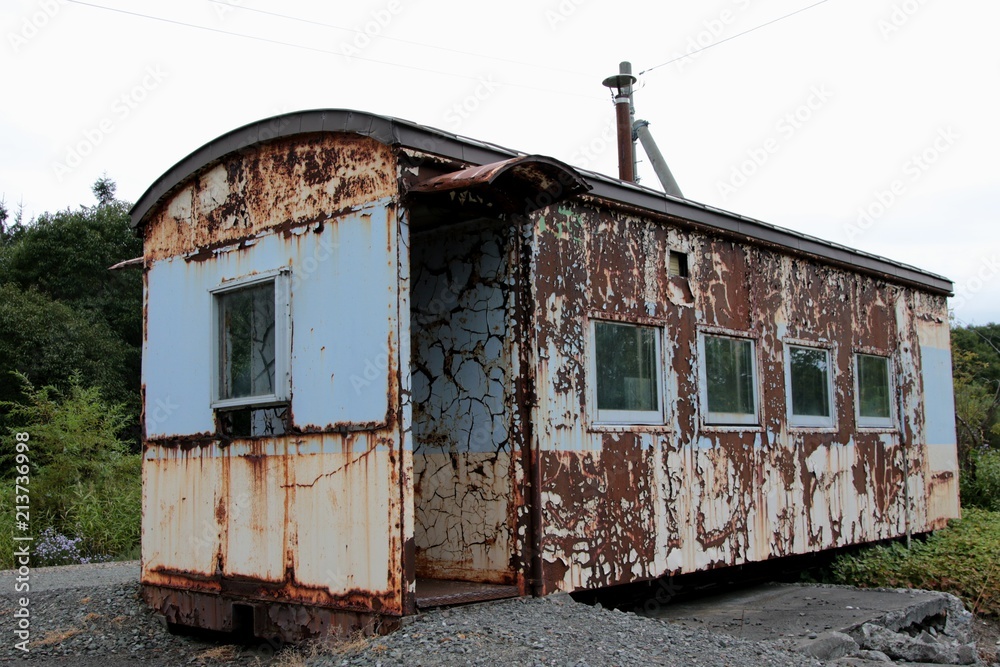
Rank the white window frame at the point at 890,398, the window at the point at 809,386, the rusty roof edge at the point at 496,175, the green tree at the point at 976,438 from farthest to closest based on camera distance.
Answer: the green tree at the point at 976,438 < the white window frame at the point at 890,398 < the window at the point at 809,386 < the rusty roof edge at the point at 496,175

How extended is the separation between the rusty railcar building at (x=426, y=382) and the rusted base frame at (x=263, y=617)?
0.02m

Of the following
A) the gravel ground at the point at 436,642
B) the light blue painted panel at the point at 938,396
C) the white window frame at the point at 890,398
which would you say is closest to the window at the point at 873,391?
the white window frame at the point at 890,398

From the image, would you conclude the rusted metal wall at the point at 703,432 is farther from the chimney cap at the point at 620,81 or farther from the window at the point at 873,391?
the chimney cap at the point at 620,81

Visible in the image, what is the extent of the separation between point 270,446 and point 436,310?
5.54 feet

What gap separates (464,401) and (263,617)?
6.88 feet

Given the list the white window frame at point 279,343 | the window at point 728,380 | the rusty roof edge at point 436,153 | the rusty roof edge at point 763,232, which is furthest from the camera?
the window at point 728,380

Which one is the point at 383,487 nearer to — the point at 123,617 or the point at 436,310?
the point at 436,310

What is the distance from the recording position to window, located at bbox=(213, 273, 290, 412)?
6.75m

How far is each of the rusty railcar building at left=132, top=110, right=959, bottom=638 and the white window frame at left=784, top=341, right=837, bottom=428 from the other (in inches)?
19.4

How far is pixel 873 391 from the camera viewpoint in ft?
36.2

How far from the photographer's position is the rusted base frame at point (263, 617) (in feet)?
19.8

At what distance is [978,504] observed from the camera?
1438cm

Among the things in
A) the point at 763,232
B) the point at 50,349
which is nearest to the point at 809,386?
the point at 763,232

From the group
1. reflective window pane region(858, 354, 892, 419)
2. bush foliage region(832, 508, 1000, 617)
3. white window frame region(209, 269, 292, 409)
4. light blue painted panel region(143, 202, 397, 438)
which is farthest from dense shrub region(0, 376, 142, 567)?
reflective window pane region(858, 354, 892, 419)
